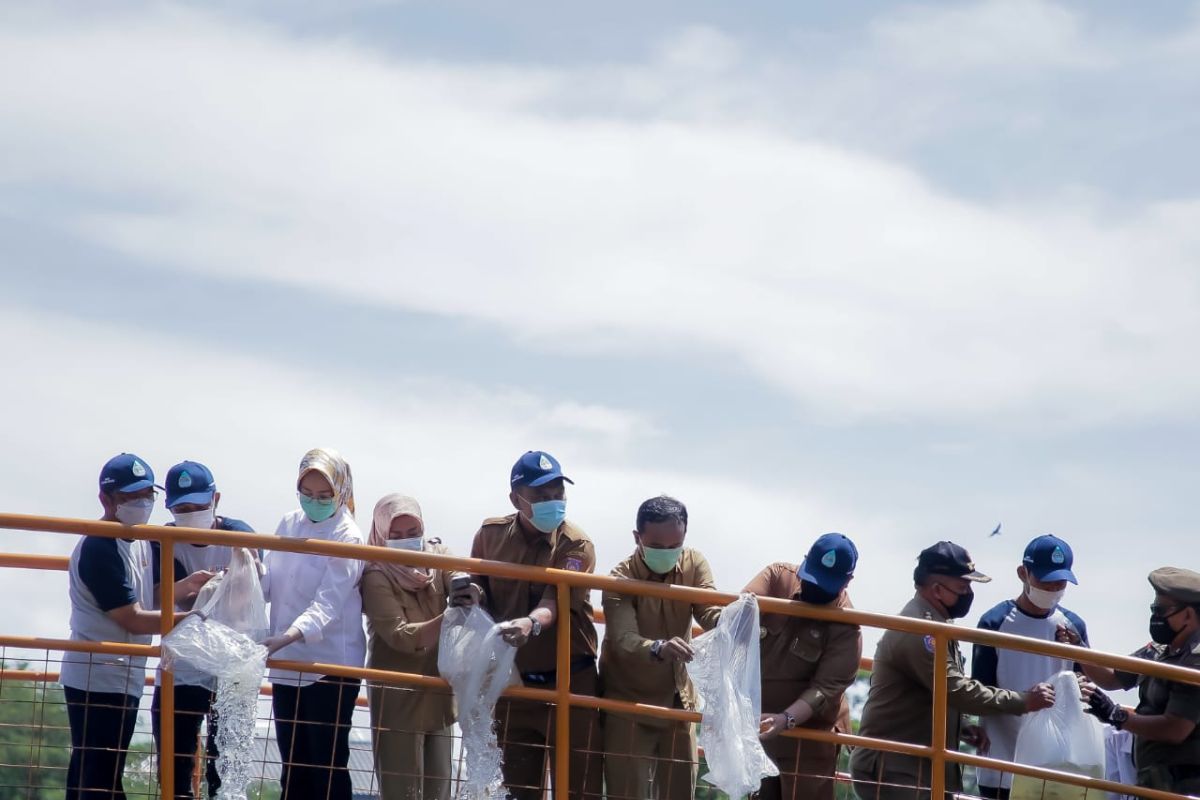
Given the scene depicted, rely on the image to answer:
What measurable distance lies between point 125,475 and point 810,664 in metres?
3.01

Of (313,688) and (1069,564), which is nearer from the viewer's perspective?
(313,688)

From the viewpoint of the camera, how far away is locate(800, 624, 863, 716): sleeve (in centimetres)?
612

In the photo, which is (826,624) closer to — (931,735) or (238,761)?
(931,735)

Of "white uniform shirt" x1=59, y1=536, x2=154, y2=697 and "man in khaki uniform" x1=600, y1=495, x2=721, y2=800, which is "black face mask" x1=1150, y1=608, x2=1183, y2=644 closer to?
"man in khaki uniform" x1=600, y1=495, x2=721, y2=800

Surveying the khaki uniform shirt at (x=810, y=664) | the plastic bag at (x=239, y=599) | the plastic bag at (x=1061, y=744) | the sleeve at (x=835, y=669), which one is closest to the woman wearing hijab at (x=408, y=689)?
the plastic bag at (x=239, y=599)

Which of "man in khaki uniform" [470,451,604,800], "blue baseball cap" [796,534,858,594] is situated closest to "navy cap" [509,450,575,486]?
"man in khaki uniform" [470,451,604,800]

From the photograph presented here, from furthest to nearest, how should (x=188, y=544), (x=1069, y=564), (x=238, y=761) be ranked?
(x=1069, y=564) → (x=188, y=544) → (x=238, y=761)

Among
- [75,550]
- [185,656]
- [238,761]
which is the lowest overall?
[238,761]

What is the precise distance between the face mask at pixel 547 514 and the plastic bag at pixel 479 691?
1.75ft

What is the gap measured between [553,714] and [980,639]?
1808 mm

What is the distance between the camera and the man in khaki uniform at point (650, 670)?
6121mm

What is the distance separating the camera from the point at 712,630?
19.6ft

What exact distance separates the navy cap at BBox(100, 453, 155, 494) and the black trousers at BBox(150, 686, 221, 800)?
85 centimetres

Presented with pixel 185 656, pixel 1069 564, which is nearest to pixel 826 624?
pixel 1069 564
